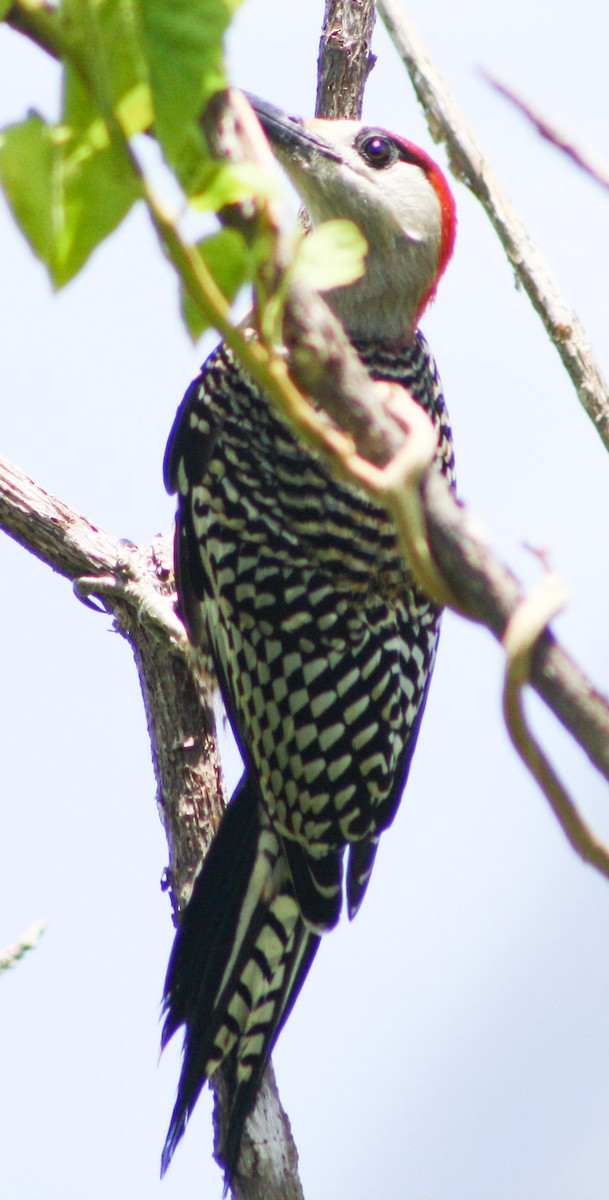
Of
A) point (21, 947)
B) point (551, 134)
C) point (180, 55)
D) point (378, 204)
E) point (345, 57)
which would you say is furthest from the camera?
point (345, 57)

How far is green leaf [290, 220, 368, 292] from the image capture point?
31.7 inches

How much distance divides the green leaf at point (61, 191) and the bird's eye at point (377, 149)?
339 cm

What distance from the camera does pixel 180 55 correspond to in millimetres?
732

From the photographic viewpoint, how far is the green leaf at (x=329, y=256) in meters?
0.81

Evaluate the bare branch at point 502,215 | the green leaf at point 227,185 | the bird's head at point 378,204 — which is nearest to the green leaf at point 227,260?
the green leaf at point 227,185

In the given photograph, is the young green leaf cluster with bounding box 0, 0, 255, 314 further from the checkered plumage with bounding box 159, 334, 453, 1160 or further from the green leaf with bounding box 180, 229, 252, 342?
the checkered plumage with bounding box 159, 334, 453, 1160

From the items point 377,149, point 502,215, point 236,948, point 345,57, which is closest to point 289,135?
point 377,149

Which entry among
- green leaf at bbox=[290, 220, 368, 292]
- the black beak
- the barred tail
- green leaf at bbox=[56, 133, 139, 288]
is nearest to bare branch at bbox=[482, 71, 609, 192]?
green leaf at bbox=[290, 220, 368, 292]

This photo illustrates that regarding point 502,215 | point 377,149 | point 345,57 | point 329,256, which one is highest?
point 345,57

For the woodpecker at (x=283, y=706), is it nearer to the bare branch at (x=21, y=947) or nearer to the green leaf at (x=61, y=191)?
the bare branch at (x=21, y=947)

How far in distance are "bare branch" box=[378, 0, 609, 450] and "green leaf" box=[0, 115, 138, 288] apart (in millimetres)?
1036

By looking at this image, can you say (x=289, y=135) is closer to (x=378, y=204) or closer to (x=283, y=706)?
(x=378, y=204)

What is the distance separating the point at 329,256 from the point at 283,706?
112 inches

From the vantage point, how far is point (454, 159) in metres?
1.84
